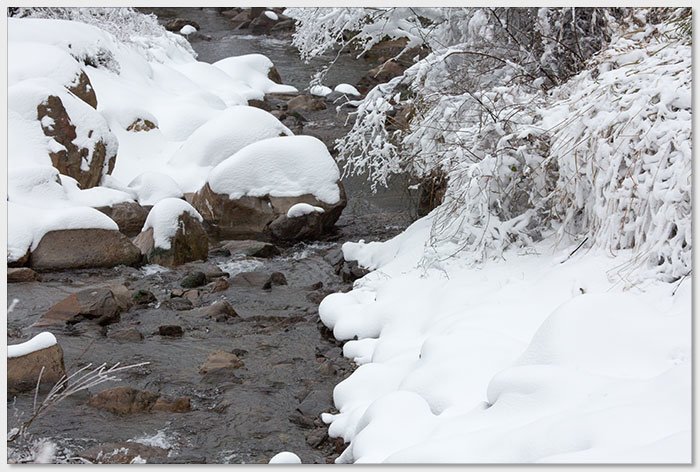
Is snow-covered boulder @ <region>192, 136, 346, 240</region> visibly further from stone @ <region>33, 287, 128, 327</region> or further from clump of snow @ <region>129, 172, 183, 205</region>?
stone @ <region>33, 287, 128, 327</region>

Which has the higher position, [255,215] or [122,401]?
[122,401]

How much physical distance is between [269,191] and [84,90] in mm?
3312

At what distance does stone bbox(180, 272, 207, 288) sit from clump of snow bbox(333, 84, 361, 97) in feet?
25.6

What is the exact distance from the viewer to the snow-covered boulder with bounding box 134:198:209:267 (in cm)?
860

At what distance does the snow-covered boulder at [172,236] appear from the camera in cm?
860

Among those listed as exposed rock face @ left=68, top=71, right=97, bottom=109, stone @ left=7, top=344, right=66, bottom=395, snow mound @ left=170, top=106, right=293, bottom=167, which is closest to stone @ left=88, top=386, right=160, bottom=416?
stone @ left=7, top=344, right=66, bottom=395

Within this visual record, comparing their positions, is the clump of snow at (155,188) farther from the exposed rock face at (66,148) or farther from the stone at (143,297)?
the stone at (143,297)

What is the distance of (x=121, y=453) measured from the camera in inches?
200

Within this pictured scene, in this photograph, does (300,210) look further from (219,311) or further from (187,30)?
(187,30)

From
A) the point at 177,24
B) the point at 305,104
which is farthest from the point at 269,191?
the point at 177,24

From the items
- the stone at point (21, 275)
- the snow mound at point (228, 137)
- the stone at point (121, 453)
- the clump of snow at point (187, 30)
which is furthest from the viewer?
the clump of snow at point (187, 30)

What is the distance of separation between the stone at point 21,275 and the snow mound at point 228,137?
A: 3.19 m

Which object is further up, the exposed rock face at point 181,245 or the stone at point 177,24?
the stone at point 177,24

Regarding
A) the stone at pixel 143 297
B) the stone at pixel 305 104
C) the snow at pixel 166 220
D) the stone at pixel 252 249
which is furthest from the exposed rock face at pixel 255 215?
the stone at pixel 305 104
